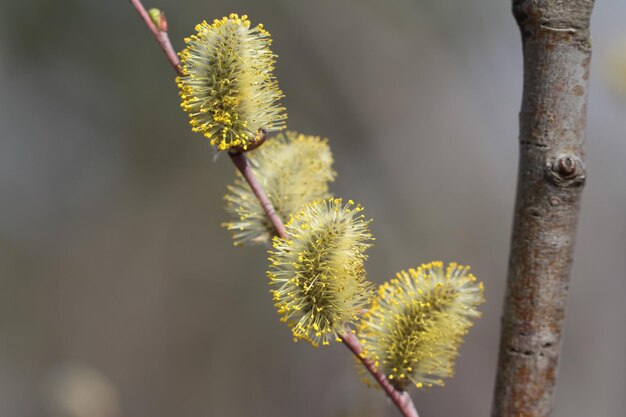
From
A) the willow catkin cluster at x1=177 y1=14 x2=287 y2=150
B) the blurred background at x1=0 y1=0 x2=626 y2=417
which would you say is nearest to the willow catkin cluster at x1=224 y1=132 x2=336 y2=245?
the willow catkin cluster at x1=177 y1=14 x2=287 y2=150

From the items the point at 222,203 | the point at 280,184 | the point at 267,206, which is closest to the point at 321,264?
the point at 267,206

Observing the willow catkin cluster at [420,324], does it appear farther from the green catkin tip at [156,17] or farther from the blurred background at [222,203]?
the blurred background at [222,203]

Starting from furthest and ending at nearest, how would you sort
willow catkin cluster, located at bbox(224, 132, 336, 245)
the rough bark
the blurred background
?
the blurred background, willow catkin cluster, located at bbox(224, 132, 336, 245), the rough bark

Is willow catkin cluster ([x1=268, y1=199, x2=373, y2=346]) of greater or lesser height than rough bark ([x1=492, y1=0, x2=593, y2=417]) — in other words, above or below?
below

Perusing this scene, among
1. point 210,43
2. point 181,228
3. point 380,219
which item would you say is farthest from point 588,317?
point 210,43

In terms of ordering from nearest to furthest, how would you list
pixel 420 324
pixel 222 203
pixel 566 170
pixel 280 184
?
pixel 566 170 → pixel 420 324 → pixel 280 184 → pixel 222 203

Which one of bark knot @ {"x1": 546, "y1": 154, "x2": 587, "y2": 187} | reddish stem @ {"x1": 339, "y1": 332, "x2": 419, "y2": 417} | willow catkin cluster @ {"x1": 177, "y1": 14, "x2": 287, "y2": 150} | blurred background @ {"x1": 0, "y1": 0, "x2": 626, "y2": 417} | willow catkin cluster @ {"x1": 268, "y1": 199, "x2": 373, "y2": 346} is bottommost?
reddish stem @ {"x1": 339, "y1": 332, "x2": 419, "y2": 417}

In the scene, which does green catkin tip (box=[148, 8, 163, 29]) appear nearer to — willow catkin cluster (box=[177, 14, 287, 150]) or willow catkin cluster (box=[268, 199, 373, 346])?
willow catkin cluster (box=[177, 14, 287, 150])

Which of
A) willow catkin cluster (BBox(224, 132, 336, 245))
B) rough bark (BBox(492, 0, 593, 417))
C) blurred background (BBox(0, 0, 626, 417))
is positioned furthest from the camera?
blurred background (BBox(0, 0, 626, 417))

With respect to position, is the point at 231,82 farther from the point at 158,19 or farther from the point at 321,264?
the point at 321,264
